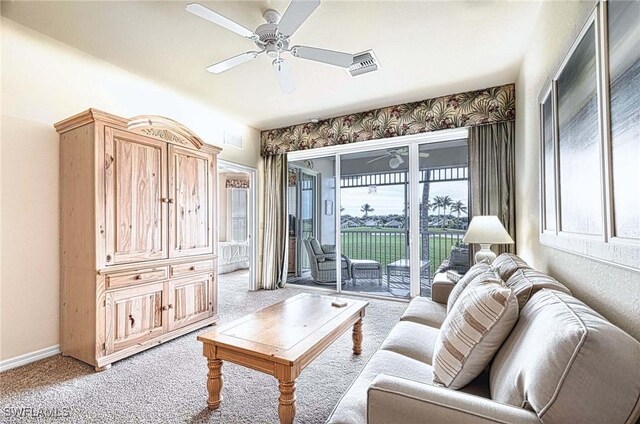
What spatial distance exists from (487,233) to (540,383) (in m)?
2.20

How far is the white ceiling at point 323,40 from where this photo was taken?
2162 millimetres

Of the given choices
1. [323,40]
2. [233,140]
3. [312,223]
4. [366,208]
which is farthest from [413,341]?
[233,140]

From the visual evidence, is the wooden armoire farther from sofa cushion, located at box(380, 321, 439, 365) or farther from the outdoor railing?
the outdoor railing

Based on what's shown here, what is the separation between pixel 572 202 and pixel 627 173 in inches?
23.0

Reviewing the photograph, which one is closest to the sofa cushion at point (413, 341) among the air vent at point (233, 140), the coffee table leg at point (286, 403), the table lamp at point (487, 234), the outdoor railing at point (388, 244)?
the coffee table leg at point (286, 403)

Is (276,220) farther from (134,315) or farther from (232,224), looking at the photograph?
(134,315)

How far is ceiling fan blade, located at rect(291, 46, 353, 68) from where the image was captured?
2.14 meters

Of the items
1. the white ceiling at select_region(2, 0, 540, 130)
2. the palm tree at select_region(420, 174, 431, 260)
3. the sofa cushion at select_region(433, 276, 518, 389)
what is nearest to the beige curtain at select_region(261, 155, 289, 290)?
the white ceiling at select_region(2, 0, 540, 130)

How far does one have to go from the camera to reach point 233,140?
15.0ft

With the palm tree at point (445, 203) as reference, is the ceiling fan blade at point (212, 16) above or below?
above

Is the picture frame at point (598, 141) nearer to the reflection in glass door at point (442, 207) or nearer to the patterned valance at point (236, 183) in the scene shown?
the reflection in glass door at point (442, 207)

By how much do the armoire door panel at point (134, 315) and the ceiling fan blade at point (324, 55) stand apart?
7.58ft

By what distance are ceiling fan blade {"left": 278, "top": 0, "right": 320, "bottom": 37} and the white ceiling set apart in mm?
288

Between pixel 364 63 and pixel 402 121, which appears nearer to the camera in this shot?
pixel 364 63
